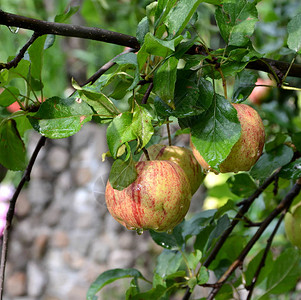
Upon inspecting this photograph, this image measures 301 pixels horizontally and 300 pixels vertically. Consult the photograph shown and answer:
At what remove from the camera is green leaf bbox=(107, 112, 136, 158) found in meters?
0.41

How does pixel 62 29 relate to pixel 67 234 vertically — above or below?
above

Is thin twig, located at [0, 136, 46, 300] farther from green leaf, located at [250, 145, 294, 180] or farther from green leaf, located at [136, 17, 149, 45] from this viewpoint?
green leaf, located at [250, 145, 294, 180]

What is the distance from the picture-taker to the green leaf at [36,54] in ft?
1.89

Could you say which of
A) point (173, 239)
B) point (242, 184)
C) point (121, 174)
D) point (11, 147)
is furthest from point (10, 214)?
point (242, 184)

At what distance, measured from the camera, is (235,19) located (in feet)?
1.63

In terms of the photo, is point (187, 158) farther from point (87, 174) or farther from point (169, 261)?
point (87, 174)

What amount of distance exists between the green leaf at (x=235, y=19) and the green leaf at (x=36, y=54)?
0.22m

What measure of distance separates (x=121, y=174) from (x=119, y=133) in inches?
1.9

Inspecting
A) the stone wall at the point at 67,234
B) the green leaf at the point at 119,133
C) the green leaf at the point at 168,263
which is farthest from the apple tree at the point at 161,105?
the stone wall at the point at 67,234

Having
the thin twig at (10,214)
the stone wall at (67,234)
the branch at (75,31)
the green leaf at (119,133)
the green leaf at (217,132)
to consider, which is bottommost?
the stone wall at (67,234)

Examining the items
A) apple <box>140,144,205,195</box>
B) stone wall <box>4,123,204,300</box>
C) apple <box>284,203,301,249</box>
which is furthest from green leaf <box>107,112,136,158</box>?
stone wall <box>4,123,204,300</box>

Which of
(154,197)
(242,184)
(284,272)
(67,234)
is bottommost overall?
(67,234)

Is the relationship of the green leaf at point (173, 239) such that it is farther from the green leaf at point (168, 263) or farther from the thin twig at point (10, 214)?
the thin twig at point (10, 214)

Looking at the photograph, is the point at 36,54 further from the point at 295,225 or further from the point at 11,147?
the point at 295,225
